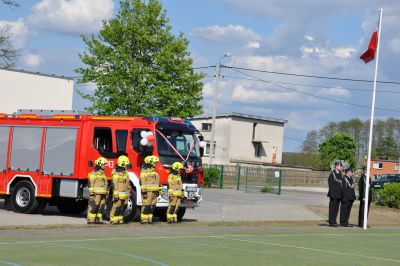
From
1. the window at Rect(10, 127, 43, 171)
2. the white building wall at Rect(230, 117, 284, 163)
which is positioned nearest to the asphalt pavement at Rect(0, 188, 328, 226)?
the window at Rect(10, 127, 43, 171)

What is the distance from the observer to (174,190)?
67.4ft

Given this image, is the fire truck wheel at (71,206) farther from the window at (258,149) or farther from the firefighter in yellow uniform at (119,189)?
the window at (258,149)

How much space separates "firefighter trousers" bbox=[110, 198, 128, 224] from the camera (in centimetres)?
1981

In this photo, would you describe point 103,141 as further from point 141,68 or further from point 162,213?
point 141,68

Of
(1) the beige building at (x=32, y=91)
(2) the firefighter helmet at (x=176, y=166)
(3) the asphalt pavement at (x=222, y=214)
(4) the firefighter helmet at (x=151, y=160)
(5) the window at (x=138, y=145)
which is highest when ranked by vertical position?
(1) the beige building at (x=32, y=91)

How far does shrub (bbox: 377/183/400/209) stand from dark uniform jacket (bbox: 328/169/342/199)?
1027cm

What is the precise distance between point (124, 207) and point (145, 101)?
25.2 metres

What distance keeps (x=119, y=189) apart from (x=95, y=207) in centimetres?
77

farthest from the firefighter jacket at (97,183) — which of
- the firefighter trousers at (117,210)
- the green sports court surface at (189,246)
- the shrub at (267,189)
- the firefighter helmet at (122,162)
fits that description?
the shrub at (267,189)

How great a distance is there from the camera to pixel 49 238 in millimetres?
15773

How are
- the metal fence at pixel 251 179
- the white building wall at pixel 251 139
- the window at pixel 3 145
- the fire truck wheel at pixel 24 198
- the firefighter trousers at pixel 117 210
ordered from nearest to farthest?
the firefighter trousers at pixel 117 210 → the fire truck wheel at pixel 24 198 → the window at pixel 3 145 → the metal fence at pixel 251 179 → the white building wall at pixel 251 139

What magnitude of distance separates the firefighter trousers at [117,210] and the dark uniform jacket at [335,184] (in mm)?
6902

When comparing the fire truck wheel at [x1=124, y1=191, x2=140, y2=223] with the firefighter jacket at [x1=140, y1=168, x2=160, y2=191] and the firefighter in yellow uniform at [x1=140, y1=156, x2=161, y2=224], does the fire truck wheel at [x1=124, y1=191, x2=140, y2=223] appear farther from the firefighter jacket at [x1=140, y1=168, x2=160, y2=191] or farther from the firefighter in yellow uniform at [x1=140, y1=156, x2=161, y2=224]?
the firefighter jacket at [x1=140, y1=168, x2=160, y2=191]

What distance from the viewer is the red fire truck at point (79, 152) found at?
21.1 metres
